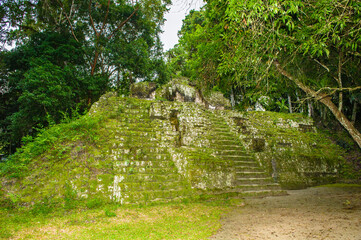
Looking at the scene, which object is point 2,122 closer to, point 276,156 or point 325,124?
point 276,156

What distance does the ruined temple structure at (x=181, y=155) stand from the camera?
15.1 feet

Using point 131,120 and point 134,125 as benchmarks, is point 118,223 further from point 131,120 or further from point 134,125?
point 131,120

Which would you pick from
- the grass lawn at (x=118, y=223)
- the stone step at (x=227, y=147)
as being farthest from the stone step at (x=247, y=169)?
the grass lawn at (x=118, y=223)

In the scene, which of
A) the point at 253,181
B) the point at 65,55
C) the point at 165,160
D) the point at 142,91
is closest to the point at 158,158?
the point at 165,160

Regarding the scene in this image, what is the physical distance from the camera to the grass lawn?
2.96m

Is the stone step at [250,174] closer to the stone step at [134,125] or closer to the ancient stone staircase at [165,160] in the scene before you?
the ancient stone staircase at [165,160]

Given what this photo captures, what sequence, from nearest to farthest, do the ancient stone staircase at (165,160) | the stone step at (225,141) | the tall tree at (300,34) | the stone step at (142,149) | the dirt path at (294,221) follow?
the dirt path at (294,221) < the tall tree at (300,34) < the ancient stone staircase at (165,160) < the stone step at (142,149) < the stone step at (225,141)

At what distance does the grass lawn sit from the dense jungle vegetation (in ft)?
8.28

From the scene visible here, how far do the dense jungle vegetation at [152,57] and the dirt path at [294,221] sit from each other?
1649mm

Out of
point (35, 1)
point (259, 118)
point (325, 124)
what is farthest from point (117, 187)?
point (325, 124)

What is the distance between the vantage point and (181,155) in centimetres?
549

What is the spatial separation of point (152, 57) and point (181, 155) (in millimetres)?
10991

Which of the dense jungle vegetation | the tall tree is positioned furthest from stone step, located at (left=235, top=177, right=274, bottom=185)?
the tall tree

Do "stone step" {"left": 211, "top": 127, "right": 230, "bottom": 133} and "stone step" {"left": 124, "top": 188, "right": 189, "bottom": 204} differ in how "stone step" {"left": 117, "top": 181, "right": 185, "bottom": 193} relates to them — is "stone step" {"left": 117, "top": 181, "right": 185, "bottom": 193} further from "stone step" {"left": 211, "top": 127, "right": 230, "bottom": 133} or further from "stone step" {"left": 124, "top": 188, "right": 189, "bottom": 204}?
"stone step" {"left": 211, "top": 127, "right": 230, "bottom": 133}
